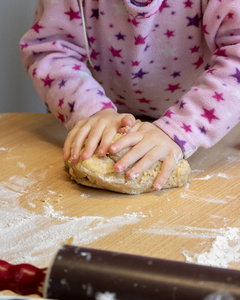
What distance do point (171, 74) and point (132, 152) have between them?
1.27 ft

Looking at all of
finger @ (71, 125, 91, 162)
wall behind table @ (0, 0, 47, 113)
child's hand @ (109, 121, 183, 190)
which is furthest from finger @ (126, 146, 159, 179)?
wall behind table @ (0, 0, 47, 113)

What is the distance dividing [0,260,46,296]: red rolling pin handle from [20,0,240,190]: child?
0.44 meters

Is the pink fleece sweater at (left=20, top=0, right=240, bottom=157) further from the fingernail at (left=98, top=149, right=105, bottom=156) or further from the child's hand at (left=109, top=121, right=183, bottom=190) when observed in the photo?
the fingernail at (left=98, top=149, right=105, bottom=156)

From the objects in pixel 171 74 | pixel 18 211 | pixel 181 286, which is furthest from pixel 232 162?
pixel 181 286

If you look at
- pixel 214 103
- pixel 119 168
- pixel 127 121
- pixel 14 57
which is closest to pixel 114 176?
pixel 119 168

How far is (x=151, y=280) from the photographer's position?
0.35 metres

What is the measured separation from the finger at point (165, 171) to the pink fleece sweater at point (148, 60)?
0.05 m

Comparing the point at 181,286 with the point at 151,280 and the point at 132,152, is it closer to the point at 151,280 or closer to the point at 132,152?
the point at 151,280

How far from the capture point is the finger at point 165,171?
31.9 inches

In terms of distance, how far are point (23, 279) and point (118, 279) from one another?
0.08 meters

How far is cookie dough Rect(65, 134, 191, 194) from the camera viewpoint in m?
0.81

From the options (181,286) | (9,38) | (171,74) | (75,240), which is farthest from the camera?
(9,38)

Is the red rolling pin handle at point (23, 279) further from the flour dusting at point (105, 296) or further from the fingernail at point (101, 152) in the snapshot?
the fingernail at point (101, 152)

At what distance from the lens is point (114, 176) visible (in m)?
0.81
